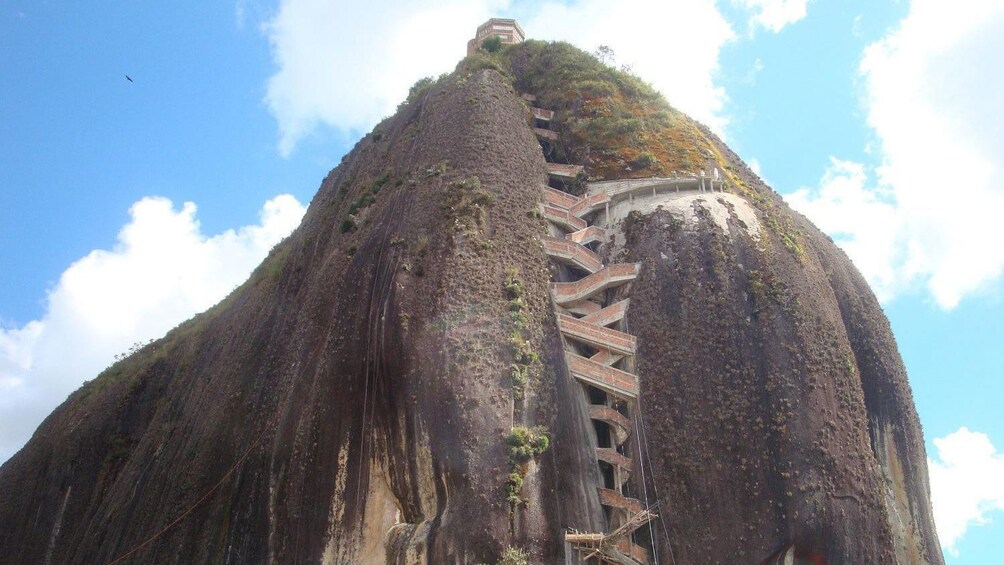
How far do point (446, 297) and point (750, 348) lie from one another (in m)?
10.4

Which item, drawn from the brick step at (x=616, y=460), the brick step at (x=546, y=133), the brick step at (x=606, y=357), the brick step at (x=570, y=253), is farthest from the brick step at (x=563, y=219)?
the brick step at (x=616, y=460)

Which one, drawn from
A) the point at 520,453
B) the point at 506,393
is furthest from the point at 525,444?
the point at 506,393

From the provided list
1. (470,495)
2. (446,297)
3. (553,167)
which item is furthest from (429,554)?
(553,167)

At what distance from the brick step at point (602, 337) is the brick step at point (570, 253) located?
135 inches

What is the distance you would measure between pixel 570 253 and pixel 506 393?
25.7 ft

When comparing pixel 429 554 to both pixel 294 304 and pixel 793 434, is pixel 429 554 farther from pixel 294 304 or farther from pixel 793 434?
pixel 294 304

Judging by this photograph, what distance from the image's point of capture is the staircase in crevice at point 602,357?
90.8ft

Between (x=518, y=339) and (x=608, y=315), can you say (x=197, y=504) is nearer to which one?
(x=518, y=339)

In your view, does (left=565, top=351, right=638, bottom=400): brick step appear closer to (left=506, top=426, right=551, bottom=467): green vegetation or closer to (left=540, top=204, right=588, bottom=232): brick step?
(left=506, top=426, right=551, bottom=467): green vegetation

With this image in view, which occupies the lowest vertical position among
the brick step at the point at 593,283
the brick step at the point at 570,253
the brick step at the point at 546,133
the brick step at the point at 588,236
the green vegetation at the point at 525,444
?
the green vegetation at the point at 525,444

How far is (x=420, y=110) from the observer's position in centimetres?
4162

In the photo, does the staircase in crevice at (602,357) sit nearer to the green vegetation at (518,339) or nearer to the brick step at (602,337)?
the brick step at (602,337)

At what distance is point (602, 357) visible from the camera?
31.5 m

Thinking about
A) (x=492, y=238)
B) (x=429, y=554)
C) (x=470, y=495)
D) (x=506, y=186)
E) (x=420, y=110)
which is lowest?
(x=429, y=554)
